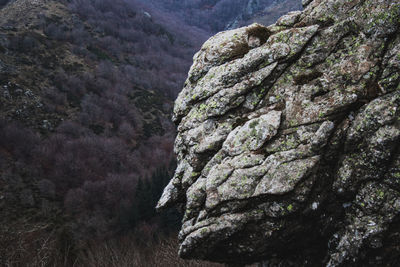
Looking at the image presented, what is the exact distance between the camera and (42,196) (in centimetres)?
4872

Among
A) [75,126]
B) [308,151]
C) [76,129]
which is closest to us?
[308,151]

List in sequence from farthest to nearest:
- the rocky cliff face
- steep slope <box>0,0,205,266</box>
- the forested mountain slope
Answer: steep slope <box>0,0,205,266</box>
the forested mountain slope
the rocky cliff face

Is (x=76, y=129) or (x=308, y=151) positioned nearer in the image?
(x=308, y=151)

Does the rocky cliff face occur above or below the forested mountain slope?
above

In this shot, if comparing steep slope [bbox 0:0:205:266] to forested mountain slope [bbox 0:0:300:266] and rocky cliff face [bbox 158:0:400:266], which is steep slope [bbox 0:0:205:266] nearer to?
forested mountain slope [bbox 0:0:300:266]

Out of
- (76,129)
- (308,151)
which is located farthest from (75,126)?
(308,151)

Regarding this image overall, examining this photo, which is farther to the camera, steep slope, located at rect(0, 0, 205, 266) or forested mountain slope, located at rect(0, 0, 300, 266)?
steep slope, located at rect(0, 0, 205, 266)

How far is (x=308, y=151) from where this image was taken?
696cm

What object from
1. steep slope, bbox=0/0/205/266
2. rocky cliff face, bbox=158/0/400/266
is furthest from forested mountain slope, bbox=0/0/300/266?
rocky cliff face, bbox=158/0/400/266

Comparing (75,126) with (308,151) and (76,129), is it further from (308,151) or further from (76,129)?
(308,151)

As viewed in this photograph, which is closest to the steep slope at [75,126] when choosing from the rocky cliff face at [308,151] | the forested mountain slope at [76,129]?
the forested mountain slope at [76,129]

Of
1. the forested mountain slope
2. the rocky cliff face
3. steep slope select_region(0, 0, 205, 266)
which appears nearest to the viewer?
the rocky cliff face

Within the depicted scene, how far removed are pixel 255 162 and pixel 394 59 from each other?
14.3 feet

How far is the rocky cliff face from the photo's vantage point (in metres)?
6.30
